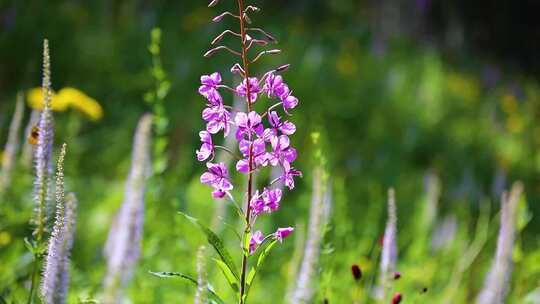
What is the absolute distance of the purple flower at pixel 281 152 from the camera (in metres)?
0.82

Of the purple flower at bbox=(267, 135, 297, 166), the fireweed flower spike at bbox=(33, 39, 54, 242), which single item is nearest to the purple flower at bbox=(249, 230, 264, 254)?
the purple flower at bbox=(267, 135, 297, 166)

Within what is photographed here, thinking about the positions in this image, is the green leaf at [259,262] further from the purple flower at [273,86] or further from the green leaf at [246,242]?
the purple flower at [273,86]

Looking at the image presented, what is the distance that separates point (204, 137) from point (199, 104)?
2820mm

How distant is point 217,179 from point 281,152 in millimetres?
88

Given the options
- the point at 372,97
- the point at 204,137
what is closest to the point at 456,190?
the point at 372,97

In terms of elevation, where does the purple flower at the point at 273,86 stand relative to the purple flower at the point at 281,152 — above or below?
above

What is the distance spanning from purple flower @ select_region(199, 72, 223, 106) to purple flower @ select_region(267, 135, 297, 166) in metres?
0.09

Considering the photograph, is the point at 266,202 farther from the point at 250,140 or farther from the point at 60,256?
the point at 60,256

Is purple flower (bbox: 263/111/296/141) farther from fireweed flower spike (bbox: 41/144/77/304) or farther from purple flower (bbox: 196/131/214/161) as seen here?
fireweed flower spike (bbox: 41/144/77/304)

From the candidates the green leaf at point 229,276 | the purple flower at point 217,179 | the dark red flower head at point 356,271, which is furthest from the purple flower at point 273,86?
the dark red flower head at point 356,271

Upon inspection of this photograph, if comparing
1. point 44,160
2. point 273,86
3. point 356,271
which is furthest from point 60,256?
point 356,271

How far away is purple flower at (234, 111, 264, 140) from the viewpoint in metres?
0.81

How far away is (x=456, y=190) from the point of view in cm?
405

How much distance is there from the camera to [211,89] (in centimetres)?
84
